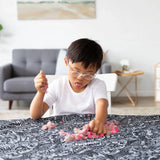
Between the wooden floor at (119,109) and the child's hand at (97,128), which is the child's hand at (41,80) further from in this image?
the wooden floor at (119,109)

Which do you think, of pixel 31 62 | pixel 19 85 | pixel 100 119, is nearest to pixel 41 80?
pixel 100 119

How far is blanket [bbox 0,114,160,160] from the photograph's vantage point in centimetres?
68

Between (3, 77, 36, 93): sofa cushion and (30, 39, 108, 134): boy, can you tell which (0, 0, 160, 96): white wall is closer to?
(3, 77, 36, 93): sofa cushion

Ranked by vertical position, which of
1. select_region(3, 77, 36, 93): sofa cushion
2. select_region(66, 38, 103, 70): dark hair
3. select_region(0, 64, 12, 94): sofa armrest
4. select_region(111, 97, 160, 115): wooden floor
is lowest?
select_region(111, 97, 160, 115): wooden floor

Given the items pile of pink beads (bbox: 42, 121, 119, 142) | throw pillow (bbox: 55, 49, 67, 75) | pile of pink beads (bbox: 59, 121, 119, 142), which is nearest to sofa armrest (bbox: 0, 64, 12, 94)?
throw pillow (bbox: 55, 49, 67, 75)

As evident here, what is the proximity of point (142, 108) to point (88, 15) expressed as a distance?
189 centimetres

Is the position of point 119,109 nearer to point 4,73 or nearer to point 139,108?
point 139,108

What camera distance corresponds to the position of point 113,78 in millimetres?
1731

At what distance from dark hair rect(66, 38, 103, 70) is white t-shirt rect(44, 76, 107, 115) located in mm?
166

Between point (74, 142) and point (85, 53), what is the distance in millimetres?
400

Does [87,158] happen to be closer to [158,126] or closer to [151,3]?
[158,126]

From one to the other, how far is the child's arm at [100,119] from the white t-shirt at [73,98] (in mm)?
61

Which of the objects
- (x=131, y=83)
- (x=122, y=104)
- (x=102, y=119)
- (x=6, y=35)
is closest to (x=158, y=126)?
(x=102, y=119)

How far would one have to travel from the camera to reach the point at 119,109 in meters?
3.82
